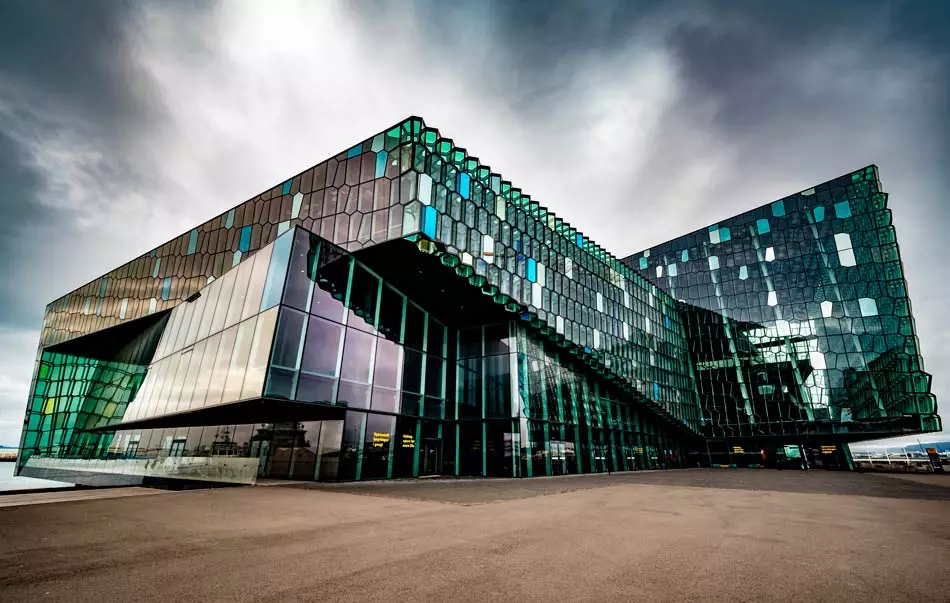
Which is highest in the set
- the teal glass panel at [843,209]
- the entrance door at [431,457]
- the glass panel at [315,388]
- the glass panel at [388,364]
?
the teal glass panel at [843,209]

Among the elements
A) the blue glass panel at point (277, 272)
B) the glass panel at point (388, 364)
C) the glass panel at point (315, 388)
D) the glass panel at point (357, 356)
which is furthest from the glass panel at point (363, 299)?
the blue glass panel at point (277, 272)

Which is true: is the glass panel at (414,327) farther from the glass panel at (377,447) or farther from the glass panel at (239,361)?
the glass panel at (239,361)

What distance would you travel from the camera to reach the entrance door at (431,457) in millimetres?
23141

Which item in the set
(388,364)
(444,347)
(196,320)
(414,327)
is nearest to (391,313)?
(414,327)

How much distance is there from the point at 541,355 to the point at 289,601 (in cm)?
2470

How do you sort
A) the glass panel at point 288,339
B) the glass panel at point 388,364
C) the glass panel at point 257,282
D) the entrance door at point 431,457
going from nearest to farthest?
the glass panel at point 288,339
the glass panel at point 257,282
the glass panel at point 388,364
the entrance door at point 431,457

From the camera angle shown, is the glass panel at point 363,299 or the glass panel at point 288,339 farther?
the glass panel at point 363,299

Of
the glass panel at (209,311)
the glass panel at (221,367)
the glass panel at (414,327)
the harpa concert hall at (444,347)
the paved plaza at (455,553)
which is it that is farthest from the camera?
the glass panel at (414,327)

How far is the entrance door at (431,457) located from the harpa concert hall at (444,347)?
150mm

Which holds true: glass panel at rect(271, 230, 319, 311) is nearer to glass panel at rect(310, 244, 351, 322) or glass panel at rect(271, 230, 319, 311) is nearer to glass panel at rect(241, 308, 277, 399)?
glass panel at rect(310, 244, 351, 322)

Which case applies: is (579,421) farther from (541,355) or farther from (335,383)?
(335,383)

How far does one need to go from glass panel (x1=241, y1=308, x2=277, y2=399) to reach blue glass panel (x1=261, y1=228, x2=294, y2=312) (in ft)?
1.73

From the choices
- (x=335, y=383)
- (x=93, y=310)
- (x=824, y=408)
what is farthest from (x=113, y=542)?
(x=824, y=408)

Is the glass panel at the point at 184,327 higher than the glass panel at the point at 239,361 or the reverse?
higher
